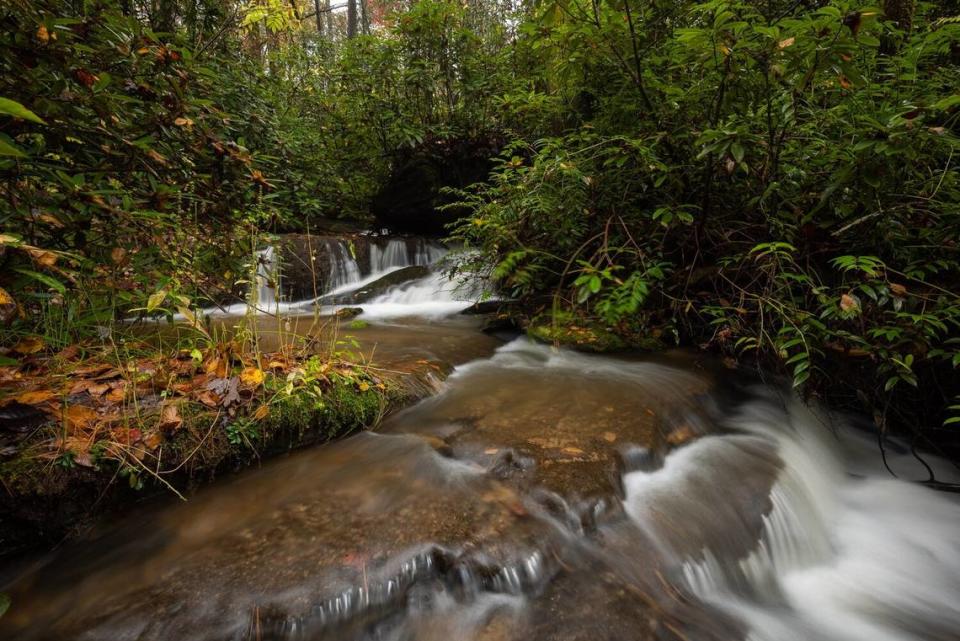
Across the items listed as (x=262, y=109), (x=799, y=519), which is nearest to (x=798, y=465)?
(x=799, y=519)

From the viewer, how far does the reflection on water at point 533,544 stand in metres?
1.55

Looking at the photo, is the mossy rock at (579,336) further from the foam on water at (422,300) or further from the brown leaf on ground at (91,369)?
the brown leaf on ground at (91,369)

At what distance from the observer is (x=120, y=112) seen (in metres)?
1.90

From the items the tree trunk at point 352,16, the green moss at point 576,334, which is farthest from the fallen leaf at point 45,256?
the tree trunk at point 352,16

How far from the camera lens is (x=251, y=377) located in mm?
2377

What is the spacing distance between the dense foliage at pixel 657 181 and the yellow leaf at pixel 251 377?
0.54 metres

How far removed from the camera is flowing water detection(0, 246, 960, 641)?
155 cm

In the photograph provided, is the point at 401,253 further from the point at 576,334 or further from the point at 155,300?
the point at 155,300

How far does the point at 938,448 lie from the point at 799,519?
4.71 ft

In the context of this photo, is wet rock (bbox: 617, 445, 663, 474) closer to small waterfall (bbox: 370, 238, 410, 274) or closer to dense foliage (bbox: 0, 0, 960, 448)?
dense foliage (bbox: 0, 0, 960, 448)

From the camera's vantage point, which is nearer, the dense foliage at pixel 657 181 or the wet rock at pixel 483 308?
the dense foliage at pixel 657 181

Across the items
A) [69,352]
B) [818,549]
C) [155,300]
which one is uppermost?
[155,300]

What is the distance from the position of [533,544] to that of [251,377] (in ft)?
5.47

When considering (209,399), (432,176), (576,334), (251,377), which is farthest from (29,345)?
(432,176)
